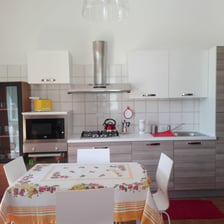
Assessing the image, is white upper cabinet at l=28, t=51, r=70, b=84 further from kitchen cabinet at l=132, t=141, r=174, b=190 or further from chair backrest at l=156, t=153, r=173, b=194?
chair backrest at l=156, t=153, r=173, b=194

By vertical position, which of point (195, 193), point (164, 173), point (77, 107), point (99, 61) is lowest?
point (195, 193)

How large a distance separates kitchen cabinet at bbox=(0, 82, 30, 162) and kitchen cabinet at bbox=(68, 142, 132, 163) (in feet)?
2.23

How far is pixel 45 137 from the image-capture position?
2820mm

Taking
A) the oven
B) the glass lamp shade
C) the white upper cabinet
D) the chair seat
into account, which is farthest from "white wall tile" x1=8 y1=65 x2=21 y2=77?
the chair seat

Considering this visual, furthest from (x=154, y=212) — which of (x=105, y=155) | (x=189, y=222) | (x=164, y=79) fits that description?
(x=164, y=79)

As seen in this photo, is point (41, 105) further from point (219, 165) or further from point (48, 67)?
point (219, 165)

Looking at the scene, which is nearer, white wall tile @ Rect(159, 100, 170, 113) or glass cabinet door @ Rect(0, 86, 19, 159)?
glass cabinet door @ Rect(0, 86, 19, 159)

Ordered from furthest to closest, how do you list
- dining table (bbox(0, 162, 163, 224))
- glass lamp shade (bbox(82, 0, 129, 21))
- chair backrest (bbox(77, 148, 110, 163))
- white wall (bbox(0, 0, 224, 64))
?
white wall (bbox(0, 0, 224, 64))
chair backrest (bbox(77, 148, 110, 163))
glass lamp shade (bbox(82, 0, 129, 21))
dining table (bbox(0, 162, 163, 224))

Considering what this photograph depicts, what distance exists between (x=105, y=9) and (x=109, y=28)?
1.50m

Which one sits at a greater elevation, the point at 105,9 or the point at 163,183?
the point at 105,9

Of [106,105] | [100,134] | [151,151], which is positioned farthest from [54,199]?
[106,105]

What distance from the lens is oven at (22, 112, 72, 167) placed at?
9.08 feet

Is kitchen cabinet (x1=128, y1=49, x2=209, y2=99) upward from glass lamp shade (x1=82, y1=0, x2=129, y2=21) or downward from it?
downward

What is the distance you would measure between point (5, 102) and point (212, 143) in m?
2.81
